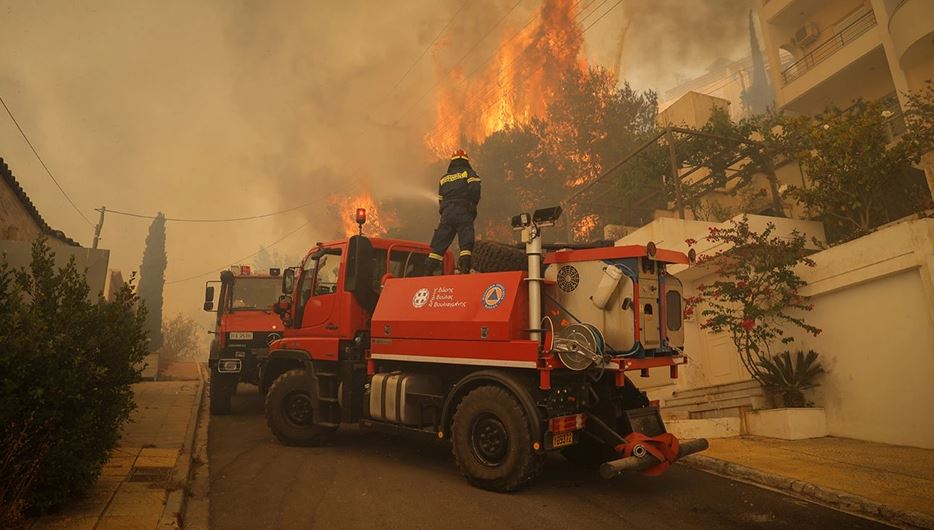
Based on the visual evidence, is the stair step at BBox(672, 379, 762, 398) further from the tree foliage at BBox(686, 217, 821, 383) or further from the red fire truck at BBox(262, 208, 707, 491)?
the red fire truck at BBox(262, 208, 707, 491)

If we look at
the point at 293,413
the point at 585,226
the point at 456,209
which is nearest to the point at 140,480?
the point at 293,413

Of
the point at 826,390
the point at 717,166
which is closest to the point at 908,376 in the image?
the point at 826,390

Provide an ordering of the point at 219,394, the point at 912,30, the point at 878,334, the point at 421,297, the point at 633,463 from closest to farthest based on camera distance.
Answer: the point at 633,463
the point at 421,297
the point at 878,334
the point at 219,394
the point at 912,30

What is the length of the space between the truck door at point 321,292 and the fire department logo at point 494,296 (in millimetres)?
2655

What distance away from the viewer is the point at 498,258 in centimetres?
590

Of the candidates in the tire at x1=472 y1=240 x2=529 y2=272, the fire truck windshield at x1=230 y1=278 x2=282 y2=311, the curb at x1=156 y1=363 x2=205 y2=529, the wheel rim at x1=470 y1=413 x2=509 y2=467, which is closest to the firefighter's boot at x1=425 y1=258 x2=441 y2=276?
the tire at x1=472 y1=240 x2=529 y2=272

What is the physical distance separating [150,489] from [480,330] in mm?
3606

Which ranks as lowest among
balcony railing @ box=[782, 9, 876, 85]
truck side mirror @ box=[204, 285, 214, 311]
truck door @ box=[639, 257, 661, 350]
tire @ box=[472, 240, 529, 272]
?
truck door @ box=[639, 257, 661, 350]

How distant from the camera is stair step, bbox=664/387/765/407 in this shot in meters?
9.11

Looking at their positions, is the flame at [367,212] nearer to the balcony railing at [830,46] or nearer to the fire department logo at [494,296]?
the balcony railing at [830,46]

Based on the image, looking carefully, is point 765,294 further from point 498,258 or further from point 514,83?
point 514,83

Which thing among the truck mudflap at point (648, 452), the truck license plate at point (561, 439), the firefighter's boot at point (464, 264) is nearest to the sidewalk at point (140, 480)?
the truck license plate at point (561, 439)

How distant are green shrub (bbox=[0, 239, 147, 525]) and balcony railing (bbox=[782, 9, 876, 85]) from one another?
2119 cm

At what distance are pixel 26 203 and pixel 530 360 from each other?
13.3 m
